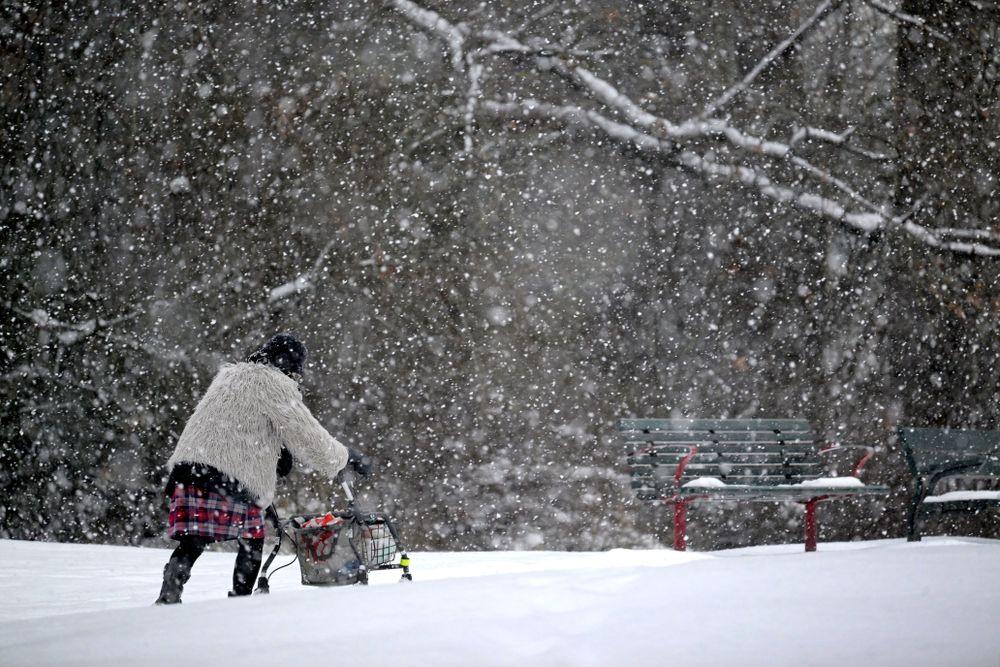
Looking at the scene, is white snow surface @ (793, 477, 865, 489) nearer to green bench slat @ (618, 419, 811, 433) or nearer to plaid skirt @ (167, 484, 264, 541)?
green bench slat @ (618, 419, 811, 433)

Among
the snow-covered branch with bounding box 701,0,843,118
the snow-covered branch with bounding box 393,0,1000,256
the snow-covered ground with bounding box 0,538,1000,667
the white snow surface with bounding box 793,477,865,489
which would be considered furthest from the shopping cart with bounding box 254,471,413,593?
the snow-covered branch with bounding box 701,0,843,118

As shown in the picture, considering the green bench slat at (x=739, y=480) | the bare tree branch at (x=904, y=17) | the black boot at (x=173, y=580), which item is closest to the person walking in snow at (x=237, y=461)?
the black boot at (x=173, y=580)

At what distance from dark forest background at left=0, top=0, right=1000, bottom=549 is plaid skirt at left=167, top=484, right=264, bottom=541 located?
2769mm

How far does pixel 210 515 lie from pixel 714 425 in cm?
360

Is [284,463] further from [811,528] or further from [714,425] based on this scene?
[811,528]

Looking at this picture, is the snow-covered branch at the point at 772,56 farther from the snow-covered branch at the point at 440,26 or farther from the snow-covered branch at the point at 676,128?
the snow-covered branch at the point at 440,26

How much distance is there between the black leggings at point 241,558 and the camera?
367cm

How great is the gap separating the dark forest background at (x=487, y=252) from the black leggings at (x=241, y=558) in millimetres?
2688

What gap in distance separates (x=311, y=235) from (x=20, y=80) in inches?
105

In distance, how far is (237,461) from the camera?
12.0 feet

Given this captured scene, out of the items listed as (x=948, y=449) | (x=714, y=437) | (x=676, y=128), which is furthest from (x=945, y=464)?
(x=676, y=128)

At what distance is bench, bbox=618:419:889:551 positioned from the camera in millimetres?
5660

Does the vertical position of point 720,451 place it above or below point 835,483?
above

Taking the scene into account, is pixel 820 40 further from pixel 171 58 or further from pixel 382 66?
pixel 171 58
